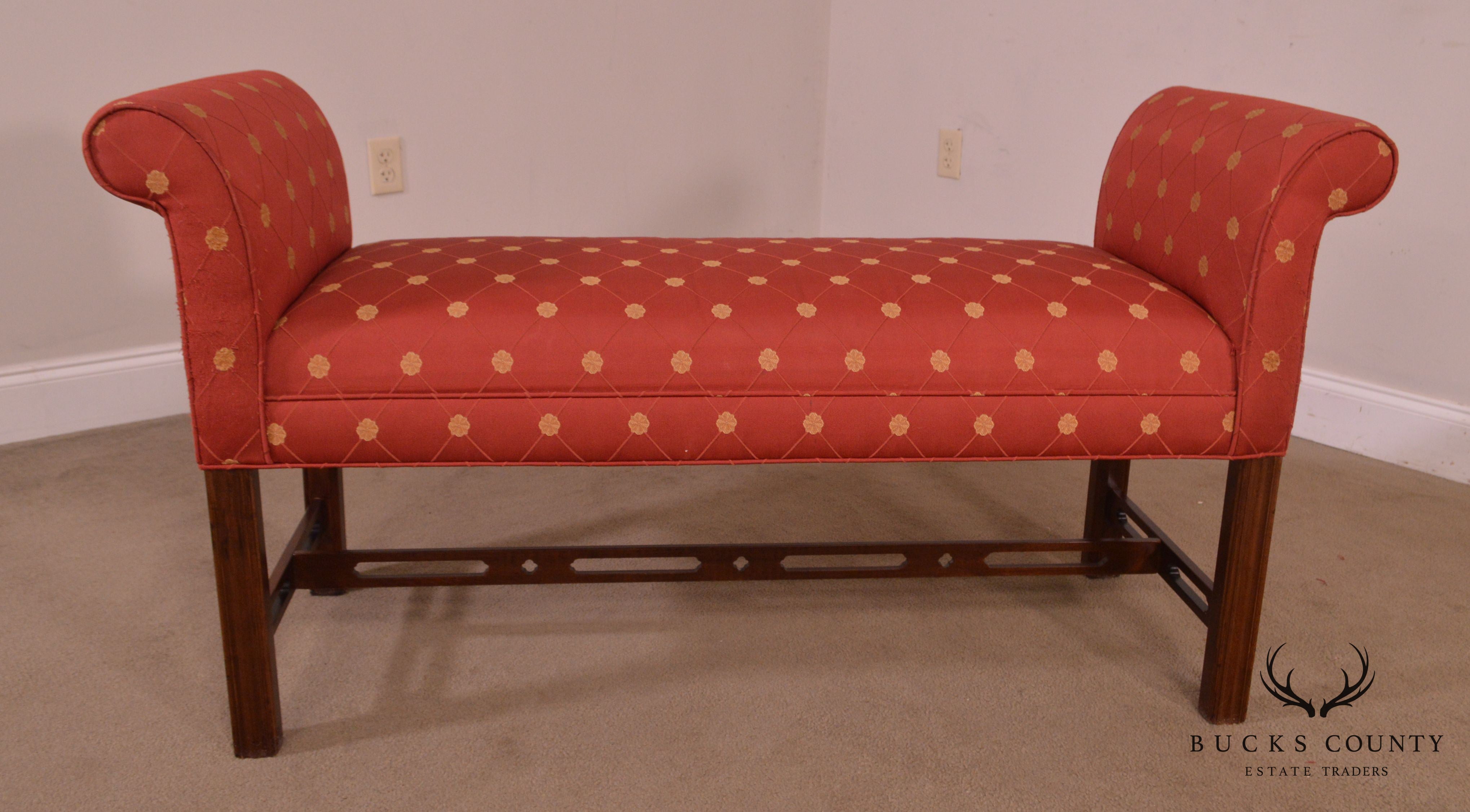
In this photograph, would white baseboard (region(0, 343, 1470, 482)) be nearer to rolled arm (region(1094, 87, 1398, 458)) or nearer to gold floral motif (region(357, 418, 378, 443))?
rolled arm (region(1094, 87, 1398, 458))

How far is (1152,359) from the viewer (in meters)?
1.00

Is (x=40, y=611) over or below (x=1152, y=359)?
below

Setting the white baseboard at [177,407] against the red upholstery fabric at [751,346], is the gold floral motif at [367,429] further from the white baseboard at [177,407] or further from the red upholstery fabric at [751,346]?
the white baseboard at [177,407]

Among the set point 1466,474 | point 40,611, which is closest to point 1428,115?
point 1466,474

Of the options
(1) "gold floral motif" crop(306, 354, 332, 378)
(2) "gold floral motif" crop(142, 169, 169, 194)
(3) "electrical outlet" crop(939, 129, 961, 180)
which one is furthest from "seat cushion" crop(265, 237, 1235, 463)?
(3) "electrical outlet" crop(939, 129, 961, 180)

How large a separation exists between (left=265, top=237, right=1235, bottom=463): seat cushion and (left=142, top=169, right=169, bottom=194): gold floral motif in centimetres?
15

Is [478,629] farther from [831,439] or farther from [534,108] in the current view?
[534,108]

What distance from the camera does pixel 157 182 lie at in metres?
0.85

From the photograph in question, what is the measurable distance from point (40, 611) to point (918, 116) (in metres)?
2.00

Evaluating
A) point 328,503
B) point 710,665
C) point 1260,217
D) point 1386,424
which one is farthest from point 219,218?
point 1386,424

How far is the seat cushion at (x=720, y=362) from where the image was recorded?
95 cm

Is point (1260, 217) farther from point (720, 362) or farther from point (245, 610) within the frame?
point (245, 610)

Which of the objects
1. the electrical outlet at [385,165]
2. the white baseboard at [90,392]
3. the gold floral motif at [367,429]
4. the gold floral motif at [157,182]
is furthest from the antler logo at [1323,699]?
the white baseboard at [90,392]

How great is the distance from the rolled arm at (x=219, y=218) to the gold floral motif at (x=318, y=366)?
0.13 feet
